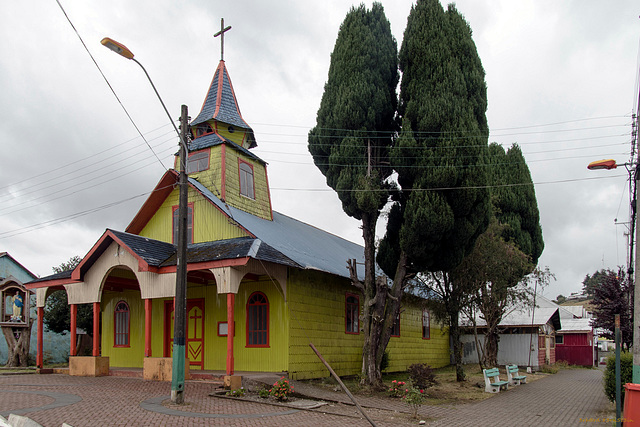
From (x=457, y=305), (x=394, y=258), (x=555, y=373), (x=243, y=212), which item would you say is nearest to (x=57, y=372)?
(x=243, y=212)

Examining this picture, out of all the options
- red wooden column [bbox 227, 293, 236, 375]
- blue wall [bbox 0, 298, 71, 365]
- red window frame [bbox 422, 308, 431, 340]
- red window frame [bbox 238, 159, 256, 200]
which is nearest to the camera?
red wooden column [bbox 227, 293, 236, 375]

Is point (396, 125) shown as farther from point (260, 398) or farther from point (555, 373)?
point (555, 373)

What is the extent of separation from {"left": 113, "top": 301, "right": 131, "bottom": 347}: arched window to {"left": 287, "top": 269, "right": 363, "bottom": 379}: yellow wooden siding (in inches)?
301

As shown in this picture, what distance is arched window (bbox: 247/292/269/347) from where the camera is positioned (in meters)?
17.4

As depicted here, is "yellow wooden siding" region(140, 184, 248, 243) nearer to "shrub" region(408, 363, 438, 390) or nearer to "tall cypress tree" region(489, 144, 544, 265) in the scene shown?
"shrub" region(408, 363, 438, 390)

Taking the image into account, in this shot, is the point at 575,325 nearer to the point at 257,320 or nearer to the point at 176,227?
the point at 257,320

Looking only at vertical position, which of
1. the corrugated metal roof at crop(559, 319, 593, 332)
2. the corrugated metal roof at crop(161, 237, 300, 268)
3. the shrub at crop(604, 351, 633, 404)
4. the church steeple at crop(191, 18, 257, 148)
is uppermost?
the church steeple at crop(191, 18, 257, 148)

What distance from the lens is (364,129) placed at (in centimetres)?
1677

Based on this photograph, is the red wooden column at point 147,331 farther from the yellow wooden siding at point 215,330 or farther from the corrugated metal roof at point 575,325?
the corrugated metal roof at point 575,325

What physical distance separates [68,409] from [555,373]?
2681 centimetres

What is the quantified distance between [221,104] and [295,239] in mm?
6500

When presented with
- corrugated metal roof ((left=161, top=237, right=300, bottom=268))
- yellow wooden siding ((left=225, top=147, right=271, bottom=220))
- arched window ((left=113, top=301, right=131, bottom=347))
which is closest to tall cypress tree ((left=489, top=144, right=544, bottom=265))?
yellow wooden siding ((left=225, top=147, right=271, bottom=220))

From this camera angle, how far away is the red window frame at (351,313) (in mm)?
20672

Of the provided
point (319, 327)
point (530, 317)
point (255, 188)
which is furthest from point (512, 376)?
point (530, 317)
